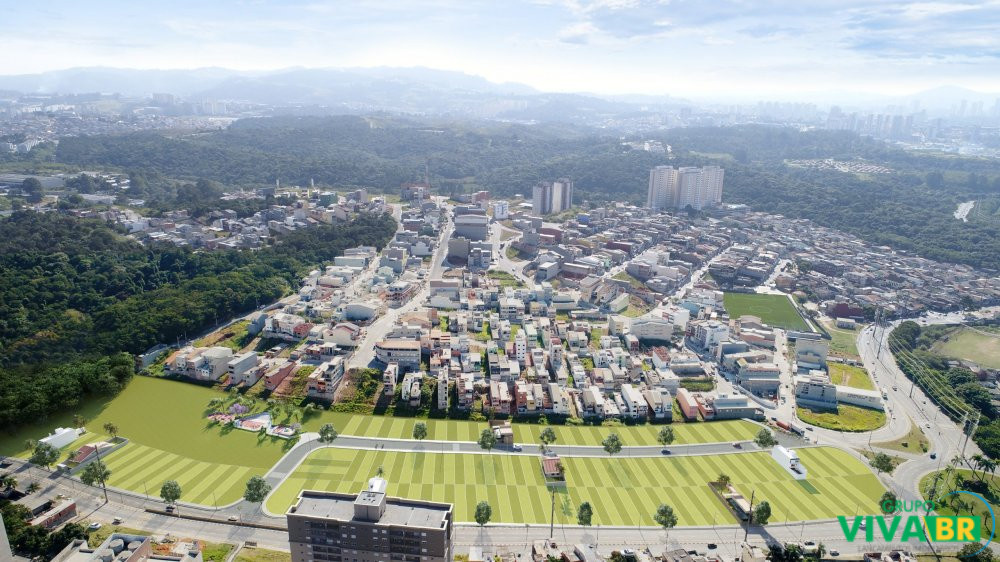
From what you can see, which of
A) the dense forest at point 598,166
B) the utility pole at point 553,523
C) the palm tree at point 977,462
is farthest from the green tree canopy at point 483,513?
the dense forest at point 598,166

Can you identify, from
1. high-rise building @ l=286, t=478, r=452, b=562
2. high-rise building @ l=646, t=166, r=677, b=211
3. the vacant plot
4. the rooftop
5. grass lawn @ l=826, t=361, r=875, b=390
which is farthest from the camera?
high-rise building @ l=646, t=166, r=677, b=211

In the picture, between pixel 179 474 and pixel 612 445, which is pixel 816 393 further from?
pixel 179 474

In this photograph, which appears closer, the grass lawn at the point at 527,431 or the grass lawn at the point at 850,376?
the grass lawn at the point at 527,431

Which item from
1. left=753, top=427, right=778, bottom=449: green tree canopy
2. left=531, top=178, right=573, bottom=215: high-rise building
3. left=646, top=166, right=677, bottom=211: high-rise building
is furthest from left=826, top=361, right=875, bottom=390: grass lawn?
left=646, top=166, right=677, bottom=211: high-rise building

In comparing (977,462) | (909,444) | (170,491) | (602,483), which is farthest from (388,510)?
(977,462)

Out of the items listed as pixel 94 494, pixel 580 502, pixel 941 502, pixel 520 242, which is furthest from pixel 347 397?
pixel 520 242

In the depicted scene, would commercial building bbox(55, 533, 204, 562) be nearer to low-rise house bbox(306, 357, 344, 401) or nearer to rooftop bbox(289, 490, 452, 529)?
rooftop bbox(289, 490, 452, 529)

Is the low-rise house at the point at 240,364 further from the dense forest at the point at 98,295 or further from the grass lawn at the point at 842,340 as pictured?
the grass lawn at the point at 842,340
